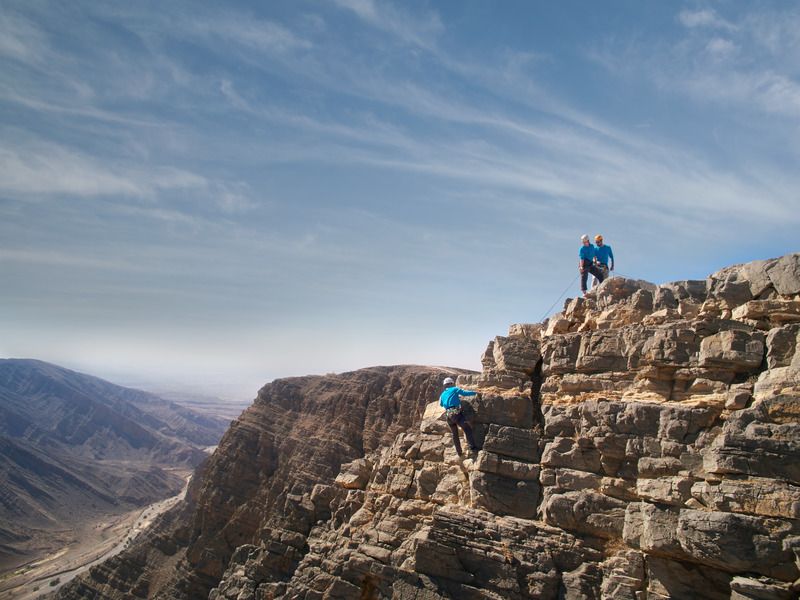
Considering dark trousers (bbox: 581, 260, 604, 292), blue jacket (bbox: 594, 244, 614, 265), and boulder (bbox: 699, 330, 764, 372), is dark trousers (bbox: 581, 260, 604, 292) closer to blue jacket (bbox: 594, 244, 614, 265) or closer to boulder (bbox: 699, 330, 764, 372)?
blue jacket (bbox: 594, 244, 614, 265)

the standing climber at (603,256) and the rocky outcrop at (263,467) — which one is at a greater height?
the standing climber at (603,256)

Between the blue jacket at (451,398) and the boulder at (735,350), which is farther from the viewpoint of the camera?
the blue jacket at (451,398)

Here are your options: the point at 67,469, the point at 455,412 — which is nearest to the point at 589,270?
the point at 455,412

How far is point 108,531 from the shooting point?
100500 mm

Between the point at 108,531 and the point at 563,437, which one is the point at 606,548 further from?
the point at 108,531

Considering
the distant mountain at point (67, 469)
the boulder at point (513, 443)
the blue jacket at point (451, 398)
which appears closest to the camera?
the boulder at point (513, 443)

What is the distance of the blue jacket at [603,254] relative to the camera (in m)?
18.6

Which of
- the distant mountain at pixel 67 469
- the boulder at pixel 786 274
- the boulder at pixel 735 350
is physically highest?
the boulder at pixel 786 274

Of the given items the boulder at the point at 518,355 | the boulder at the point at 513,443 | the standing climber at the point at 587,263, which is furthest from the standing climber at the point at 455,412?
the standing climber at the point at 587,263

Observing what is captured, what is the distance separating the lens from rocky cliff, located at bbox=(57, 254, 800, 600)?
11.3 meters

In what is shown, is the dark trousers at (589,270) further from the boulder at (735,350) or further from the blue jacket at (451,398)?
the blue jacket at (451,398)

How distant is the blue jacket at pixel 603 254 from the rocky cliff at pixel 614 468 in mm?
1910

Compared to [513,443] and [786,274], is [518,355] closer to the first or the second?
[513,443]

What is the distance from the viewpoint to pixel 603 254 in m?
18.6
